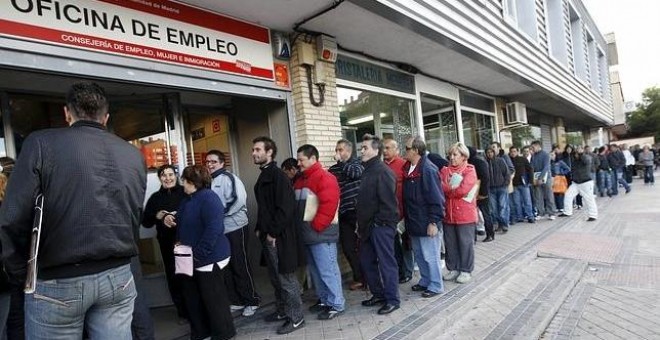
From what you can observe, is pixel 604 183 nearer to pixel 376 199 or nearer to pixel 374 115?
pixel 374 115

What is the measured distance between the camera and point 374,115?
6.87 m

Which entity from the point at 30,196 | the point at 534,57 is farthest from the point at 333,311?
the point at 534,57

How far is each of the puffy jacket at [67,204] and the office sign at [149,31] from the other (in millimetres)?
1692

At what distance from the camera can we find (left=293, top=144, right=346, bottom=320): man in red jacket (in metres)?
4.00

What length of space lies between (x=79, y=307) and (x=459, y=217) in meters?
4.13

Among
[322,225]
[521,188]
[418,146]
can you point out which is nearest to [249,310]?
[322,225]

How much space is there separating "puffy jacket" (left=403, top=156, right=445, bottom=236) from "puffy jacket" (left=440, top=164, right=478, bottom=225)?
0.57 meters

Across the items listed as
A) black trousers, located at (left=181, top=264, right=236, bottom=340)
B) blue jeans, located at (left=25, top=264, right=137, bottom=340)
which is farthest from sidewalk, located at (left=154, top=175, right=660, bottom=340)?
blue jeans, located at (left=25, top=264, right=137, bottom=340)

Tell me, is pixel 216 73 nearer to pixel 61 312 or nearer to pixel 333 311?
pixel 333 311

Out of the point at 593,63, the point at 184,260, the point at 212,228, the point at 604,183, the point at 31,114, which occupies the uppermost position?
the point at 593,63

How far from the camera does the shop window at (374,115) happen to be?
6287mm

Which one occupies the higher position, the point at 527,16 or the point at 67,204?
the point at 527,16

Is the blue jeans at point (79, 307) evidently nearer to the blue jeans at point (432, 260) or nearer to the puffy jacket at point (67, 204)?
the puffy jacket at point (67, 204)

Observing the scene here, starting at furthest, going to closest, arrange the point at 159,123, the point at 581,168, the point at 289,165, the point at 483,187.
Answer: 1. the point at 581,168
2. the point at 483,187
3. the point at 159,123
4. the point at 289,165
